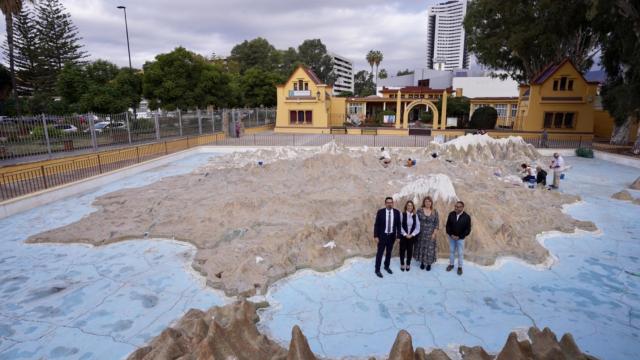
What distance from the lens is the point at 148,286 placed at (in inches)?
304

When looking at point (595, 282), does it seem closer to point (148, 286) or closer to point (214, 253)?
point (214, 253)

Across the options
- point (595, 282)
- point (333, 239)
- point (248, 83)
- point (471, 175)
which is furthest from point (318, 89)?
point (595, 282)

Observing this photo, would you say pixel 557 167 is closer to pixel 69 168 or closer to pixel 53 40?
pixel 69 168

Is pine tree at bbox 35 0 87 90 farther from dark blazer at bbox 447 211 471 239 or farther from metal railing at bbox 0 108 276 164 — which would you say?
dark blazer at bbox 447 211 471 239

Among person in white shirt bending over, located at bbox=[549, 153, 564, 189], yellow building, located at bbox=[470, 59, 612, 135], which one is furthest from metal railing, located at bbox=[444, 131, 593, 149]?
person in white shirt bending over, located at bbox=[549, 153, 564, 189]

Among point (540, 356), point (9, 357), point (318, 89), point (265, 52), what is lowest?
point (9, 357)

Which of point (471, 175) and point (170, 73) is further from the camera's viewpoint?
point (170, 73)

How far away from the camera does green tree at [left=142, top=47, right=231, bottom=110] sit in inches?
1194

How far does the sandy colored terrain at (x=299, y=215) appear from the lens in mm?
8742

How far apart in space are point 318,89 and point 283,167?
24131mm

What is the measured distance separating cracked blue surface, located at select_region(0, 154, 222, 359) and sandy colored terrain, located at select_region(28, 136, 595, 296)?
1.82 ft

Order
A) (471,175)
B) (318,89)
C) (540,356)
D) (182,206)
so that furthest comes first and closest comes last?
(318,89) < (471,175) < (182,206) < (540,356)

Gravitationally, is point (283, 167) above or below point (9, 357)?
above

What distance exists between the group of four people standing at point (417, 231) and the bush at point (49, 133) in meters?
16.0
